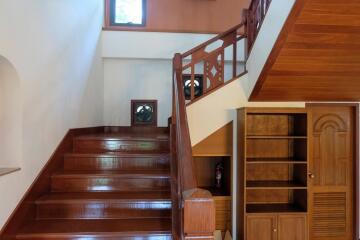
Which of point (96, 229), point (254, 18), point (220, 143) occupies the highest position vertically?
point (254, 18)

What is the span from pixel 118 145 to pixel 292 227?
224 cm

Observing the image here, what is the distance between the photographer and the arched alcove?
86.0 inches

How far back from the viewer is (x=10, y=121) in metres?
2.21

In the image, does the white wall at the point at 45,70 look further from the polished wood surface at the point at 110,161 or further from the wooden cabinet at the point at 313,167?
the wooden cabinet at the point at 313,167

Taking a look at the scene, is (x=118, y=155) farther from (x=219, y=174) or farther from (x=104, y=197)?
(x=219, y=174)

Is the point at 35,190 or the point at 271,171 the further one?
the point at 271,171

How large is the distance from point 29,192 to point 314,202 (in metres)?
3.41

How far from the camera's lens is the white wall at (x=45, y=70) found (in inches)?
82.8

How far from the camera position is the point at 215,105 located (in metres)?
3.67

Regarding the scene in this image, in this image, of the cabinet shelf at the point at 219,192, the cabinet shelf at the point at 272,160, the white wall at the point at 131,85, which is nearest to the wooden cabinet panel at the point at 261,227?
the cabinet shelf at the point at 219,192

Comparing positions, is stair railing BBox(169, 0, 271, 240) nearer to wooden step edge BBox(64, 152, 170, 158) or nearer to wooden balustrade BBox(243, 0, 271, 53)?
wooden balustrade BBox(243, 0, 271, 53)

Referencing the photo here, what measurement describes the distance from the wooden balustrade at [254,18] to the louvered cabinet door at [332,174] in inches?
55.2

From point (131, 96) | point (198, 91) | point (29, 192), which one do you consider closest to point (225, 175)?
point (198, 91)

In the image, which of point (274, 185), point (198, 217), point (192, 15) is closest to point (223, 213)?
point (274, 185)
